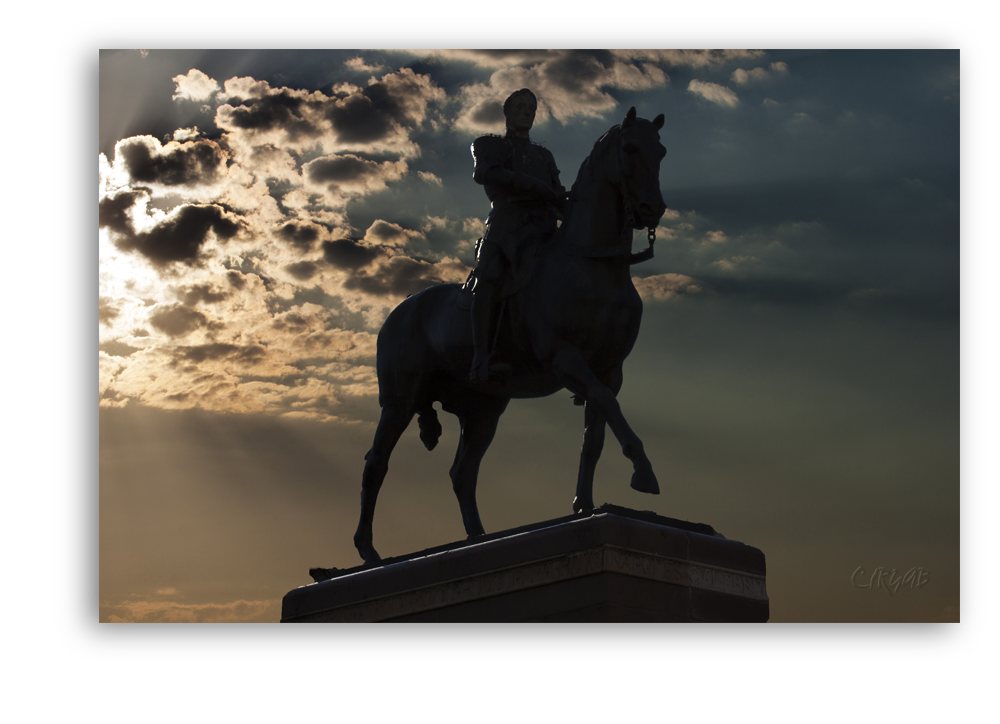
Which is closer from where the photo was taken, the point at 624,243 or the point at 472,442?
the point at 624,243

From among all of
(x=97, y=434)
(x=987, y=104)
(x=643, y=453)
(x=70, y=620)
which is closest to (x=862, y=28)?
(x=987, y=104)

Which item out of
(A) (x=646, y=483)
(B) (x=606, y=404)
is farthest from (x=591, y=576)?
(B) (x=606, y=404)

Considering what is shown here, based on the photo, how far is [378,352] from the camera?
15398mm

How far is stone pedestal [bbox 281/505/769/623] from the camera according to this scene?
38.1 ft

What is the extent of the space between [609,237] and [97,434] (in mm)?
5283

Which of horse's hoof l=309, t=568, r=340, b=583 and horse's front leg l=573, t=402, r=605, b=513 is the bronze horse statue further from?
horse's hoof l=309, t=568, r=340, b=583

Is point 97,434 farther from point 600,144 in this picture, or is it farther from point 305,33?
point 600,144

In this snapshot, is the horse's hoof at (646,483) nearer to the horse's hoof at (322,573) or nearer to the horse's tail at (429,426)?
the horse's tail at (429,426)

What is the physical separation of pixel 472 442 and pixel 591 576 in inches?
153

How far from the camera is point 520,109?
45.8ft

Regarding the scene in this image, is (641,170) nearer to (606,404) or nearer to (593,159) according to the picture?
(593,159)

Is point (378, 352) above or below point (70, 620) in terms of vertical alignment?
above

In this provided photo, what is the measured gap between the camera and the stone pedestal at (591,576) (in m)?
11.6

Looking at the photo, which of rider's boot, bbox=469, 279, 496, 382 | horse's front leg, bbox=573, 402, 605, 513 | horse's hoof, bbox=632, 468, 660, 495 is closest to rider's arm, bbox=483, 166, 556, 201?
rider's boot, bbox=469, 279, 496, 382
